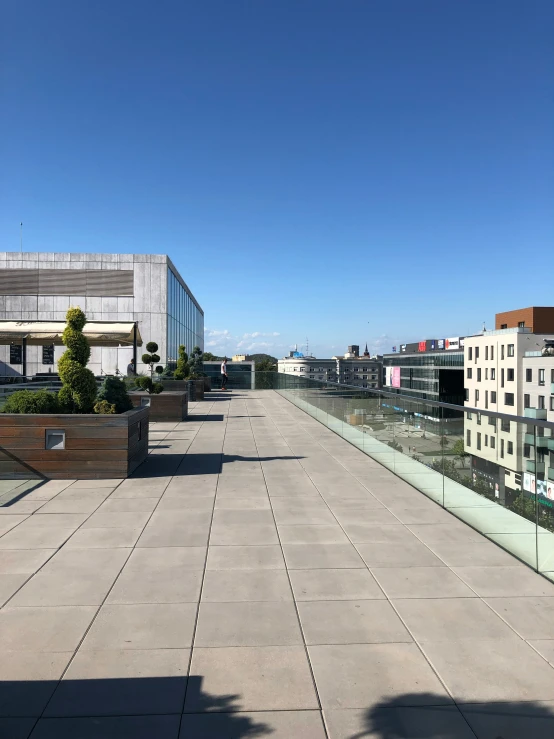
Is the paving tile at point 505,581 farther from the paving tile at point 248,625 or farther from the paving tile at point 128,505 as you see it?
the paving tile at point 128,505

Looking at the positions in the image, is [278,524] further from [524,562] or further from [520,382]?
[520,382]

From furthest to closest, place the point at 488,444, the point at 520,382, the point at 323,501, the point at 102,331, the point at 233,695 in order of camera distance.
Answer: the point at 520,382
the point at 102,331
the point at 323,501
the point at 488,444
the point at 233,695

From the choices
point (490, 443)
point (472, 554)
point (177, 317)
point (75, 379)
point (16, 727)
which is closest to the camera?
point (16, 727)

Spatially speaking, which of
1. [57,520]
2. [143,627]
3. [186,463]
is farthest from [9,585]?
[186,463]

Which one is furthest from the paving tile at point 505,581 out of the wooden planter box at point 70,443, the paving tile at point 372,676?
the wooden planter box at point 70,443

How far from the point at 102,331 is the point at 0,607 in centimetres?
1471

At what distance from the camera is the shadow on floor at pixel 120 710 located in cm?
233

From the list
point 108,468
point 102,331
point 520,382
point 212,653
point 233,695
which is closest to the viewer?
point 233,695

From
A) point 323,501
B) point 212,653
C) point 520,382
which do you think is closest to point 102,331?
point 323,501

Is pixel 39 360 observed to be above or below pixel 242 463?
above

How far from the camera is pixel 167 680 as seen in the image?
271cm

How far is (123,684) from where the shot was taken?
8.77 feet

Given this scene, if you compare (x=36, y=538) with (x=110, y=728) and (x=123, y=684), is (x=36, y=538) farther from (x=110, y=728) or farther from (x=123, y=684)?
(x=110, y=728)

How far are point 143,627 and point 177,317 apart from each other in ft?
127
